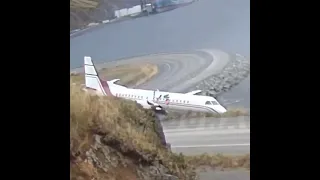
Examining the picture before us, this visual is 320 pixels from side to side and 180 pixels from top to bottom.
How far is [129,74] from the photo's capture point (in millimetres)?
2213

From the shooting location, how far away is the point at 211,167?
2121mm

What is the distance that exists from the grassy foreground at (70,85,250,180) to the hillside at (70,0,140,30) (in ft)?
1.09

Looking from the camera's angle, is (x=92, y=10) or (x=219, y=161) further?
(x=92, y=10)

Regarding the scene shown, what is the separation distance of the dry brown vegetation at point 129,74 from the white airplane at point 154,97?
0.08 ft

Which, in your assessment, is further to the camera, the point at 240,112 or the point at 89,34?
the point at 89,34

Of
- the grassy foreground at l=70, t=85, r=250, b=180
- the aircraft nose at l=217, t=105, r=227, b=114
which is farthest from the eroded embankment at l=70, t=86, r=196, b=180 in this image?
the aircraft nose at l=217, t=105, r=227, b=114

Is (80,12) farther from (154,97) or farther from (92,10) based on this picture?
(154,97)

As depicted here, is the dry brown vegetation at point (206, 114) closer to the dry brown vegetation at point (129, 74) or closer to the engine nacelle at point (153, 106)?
the engine nacelle at point (153, 106)

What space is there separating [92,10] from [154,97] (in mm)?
539

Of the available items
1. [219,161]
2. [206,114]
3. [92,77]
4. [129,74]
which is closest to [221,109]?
[206,114]

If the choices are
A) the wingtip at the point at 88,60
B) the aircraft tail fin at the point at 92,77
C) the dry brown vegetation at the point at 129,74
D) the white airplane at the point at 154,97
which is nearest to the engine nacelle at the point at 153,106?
the white airplane at the point at 154,97
